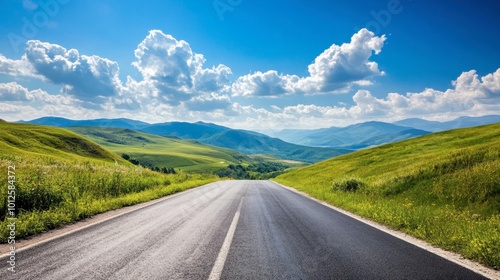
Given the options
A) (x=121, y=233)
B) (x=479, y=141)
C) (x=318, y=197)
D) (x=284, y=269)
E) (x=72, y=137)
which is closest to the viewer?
(x=284, y=269)

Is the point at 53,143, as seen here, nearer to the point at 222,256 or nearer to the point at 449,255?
the point at 222,256

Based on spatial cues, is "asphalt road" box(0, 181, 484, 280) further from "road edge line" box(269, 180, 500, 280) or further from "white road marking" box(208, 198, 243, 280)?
"road edge line" box(269, 180, 500, 280)

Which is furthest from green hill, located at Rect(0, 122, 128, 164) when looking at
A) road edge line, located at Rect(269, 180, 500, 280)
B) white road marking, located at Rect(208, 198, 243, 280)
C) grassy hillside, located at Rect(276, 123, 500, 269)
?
road edge line, located at Rect(269, 180, 500, 280)

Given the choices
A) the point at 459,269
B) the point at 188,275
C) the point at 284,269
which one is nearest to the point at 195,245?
the point at 188,275

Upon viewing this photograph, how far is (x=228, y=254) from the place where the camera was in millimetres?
6730

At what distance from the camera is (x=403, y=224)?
409 inches

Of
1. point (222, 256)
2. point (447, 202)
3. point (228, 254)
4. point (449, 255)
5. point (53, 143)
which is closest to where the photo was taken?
point (222, 256)

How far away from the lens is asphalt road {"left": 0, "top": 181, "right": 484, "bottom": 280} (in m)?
5.54

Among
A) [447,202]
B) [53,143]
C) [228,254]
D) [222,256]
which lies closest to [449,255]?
[228,254]

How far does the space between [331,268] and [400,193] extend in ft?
50.3

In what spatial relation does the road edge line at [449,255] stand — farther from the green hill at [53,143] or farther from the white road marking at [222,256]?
the green hill at [53,143]

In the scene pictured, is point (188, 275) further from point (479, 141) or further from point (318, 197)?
point (479, 141)

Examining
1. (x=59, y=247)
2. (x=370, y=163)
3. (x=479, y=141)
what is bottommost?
(x=59, y=247)

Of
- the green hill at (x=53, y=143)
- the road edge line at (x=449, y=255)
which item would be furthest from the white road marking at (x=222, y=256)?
the green hill at (x=53, y=143)
